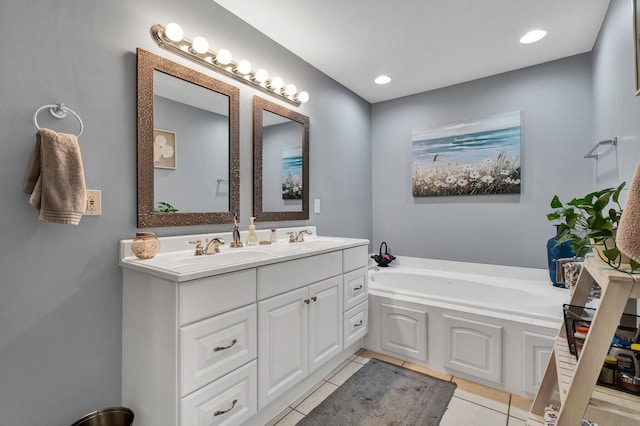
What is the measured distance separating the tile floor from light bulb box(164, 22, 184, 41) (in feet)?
6.89

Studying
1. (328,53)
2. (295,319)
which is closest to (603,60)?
(328,53)

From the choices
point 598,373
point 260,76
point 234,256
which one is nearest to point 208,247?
point 234,256

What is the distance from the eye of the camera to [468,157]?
290 cm

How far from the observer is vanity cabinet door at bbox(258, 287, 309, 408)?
1.48 metres

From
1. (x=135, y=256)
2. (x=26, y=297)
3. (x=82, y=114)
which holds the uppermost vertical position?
(x=82, y=114)

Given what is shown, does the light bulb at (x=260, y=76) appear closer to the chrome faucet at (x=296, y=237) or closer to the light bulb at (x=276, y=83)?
the light bulb at (x=276, y=83)

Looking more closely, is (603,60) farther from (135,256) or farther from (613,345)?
(135,256)

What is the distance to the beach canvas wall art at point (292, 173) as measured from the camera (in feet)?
7.68

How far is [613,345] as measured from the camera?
970 millimetres

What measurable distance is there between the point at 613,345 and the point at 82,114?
2179 mm

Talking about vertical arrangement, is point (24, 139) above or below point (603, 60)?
below

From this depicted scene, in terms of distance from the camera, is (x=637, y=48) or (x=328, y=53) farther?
(x=328, y=53)

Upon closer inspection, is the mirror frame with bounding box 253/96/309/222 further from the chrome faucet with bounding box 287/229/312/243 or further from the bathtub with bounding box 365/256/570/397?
the bathtub with bounding box 365/256/570/397

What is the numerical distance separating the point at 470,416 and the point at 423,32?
2.45 metres
